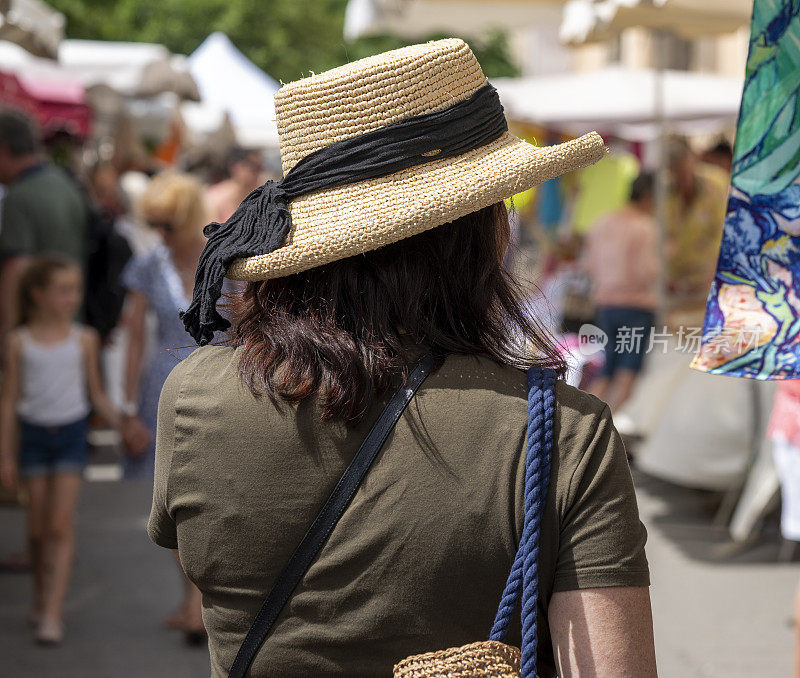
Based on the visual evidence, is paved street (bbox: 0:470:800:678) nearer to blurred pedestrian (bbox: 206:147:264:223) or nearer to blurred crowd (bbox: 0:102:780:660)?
blurred crowd (bbox: 0:102:780:660)

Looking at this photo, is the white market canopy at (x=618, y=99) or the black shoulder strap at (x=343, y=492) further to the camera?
the white market canopy at (x=618, y=99)

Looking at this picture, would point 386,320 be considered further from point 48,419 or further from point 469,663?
point 48,419

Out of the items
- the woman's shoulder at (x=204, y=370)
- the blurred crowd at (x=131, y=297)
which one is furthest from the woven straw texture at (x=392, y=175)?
the blurred crowd at (x=131, y=297)

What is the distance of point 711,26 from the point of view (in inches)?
182

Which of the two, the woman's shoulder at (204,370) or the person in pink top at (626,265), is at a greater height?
the woman's shoulder at (204,370)

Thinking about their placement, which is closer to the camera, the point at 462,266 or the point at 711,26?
the point at 462,266

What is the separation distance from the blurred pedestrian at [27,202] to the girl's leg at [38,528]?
1673mm

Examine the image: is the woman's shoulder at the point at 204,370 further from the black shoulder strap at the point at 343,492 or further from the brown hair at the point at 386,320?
the black shoulder strap at the point at 343,492

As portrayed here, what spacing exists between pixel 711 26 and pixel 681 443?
2.52 metres

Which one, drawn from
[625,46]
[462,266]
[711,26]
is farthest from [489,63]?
[462,266]

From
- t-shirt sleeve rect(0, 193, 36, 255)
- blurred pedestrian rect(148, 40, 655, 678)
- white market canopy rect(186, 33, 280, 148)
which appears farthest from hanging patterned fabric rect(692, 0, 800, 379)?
white market canopy rect(186, 33, 280, 148)

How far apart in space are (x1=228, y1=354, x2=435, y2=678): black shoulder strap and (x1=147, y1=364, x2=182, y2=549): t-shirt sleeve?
0.68ft

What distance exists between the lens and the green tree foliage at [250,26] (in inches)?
1214

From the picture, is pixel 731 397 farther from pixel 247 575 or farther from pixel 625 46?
pixel 625 46
